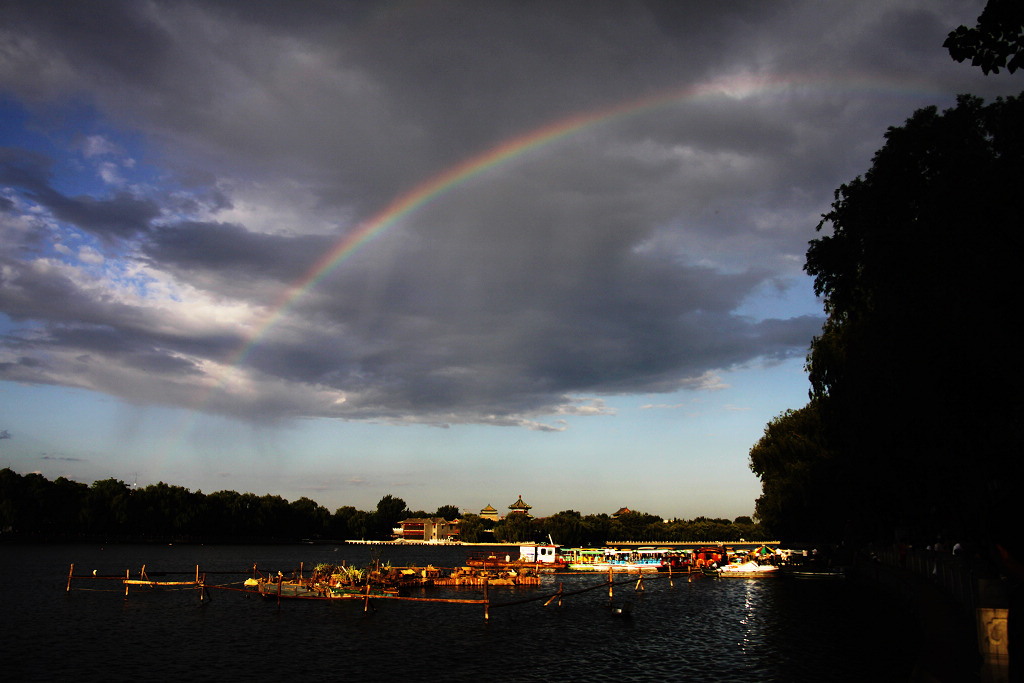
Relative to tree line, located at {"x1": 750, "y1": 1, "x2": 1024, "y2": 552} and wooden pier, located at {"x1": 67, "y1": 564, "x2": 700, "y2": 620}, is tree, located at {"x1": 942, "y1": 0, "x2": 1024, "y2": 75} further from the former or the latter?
wooden pier, located at {"x1": 67, "y1": 564, "x2": 700, "y2": 620}

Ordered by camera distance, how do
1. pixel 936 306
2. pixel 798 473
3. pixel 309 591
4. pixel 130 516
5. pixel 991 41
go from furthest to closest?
pixel 130 516 < pixel 798 473 < pixel 309 591 < pixel 936 306 < pixel 991 41

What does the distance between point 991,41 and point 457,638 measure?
3693 centimetres

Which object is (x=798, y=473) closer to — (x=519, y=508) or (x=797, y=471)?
(x=797, y=471)

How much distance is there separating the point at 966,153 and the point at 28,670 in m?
44.9

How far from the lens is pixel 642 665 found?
31.0 meters

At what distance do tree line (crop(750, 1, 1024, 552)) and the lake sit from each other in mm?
8544

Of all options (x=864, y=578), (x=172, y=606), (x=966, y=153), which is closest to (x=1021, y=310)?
(x=966, y=153)

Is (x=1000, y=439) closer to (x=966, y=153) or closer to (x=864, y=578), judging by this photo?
(x=966, y=153)

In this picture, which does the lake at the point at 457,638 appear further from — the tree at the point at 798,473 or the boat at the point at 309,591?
the tree at the point at 798,473

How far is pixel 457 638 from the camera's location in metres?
39.8

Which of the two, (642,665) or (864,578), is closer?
(642,665)

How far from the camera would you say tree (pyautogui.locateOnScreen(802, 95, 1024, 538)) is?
880 inches

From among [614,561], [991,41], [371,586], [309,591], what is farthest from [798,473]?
[991,41]

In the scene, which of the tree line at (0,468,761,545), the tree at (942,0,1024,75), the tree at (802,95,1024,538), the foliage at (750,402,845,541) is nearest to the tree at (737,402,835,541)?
the foliage at (750,402,845,541)
